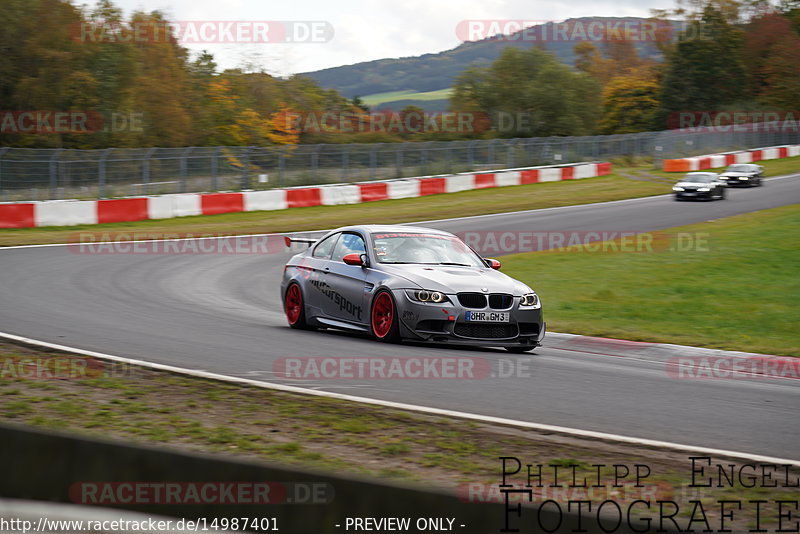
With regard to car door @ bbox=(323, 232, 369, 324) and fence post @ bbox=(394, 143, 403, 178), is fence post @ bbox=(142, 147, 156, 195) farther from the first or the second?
car door @ bbox=(323, 232, 369, 324)

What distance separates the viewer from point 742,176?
40.7 m

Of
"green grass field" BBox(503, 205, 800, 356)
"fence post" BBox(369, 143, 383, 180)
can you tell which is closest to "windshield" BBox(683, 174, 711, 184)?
"green grass field" BBox(503, 205, 800, 356)

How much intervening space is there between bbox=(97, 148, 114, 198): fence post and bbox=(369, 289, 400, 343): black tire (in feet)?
63.7

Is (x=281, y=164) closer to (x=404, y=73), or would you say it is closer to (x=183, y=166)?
(x=183, y=166)

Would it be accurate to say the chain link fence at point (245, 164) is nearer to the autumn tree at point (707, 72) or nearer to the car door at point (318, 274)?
the car door at point (318, 274)

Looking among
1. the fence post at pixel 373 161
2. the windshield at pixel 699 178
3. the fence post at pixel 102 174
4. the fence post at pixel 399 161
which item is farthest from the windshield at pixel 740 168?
the fence post at pixel 102 174

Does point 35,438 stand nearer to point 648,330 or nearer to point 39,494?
point 39,494

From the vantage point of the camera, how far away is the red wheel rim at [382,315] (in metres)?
10.4

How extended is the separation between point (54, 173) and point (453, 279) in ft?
63.9

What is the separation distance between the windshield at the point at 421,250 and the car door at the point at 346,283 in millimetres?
251

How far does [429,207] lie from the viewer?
110 feet

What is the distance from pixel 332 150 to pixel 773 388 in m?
27.9

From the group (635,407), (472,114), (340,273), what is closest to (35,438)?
(635,407)

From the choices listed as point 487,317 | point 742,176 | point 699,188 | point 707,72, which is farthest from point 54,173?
point 707,72
